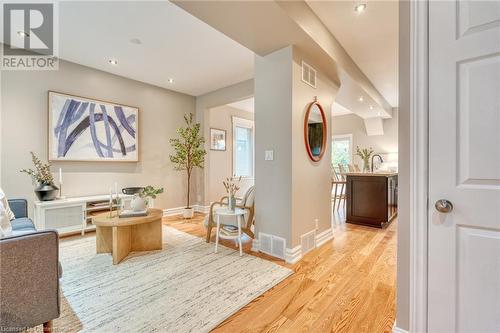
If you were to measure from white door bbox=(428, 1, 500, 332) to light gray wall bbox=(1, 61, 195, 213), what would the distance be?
4.43m

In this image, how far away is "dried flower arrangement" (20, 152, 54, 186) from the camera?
3.12m

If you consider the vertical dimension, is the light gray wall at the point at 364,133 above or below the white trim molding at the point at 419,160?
above

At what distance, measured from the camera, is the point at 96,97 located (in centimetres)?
376

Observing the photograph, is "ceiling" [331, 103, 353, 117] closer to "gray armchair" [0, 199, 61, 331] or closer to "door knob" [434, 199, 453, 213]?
"door knob" [434, 199, 453, 213]

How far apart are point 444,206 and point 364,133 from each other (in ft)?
21.9

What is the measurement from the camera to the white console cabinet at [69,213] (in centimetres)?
299

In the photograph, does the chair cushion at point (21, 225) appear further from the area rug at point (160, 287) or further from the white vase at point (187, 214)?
the white vase at point (187, 214)

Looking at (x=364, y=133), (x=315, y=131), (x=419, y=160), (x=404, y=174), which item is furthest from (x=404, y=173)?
(x=364, y=133)

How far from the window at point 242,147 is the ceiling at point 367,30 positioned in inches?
131

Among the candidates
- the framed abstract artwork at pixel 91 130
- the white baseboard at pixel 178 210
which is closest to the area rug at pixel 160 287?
the framed abstract artwork at pixel 91 130

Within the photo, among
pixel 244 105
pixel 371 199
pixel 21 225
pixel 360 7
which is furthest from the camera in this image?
pixel 244 105

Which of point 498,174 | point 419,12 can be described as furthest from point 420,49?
point 498,174

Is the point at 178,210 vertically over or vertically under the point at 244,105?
under

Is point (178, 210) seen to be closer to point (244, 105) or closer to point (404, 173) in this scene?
point (244, 105)
